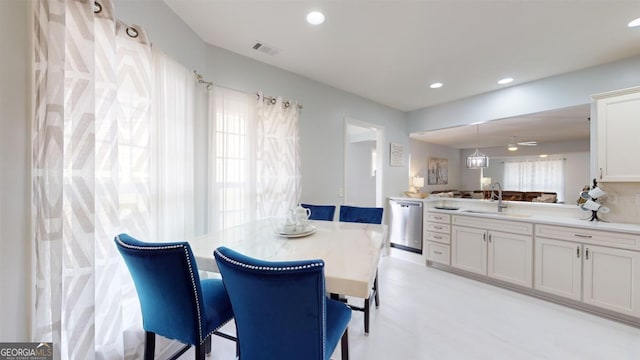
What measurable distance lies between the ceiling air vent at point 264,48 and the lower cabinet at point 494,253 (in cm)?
327

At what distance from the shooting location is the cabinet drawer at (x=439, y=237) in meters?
3.46

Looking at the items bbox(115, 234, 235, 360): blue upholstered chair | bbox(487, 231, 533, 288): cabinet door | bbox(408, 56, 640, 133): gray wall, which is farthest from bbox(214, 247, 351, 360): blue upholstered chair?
bbox(408, 56, 640, 133): gray wall

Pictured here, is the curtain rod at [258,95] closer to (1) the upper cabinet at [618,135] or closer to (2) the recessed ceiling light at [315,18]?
(2) the recessed ceiling light at [315,18]

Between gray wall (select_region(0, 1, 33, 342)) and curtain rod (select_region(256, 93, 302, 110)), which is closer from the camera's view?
gray wall (select_region(0, 1, 33, 342))

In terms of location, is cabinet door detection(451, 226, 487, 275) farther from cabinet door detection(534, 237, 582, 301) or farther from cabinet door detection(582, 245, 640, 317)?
cabinet door detection(582, 245, 640, 317)

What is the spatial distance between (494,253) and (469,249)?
29 centimetres

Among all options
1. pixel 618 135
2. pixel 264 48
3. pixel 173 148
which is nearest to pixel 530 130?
pixel 618 135

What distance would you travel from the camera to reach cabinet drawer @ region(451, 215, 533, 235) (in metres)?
2.76

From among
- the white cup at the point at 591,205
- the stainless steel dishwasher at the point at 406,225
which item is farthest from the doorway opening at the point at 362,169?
the white cup at the point at 591,205

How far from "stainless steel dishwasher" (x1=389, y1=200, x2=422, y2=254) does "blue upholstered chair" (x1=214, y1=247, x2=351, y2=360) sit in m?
3.40

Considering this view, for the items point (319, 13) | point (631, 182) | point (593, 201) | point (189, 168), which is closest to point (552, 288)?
point (593, 201)

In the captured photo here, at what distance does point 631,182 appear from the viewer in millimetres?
2352

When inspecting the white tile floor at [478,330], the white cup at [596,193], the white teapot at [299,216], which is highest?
the white cup at [596,193]

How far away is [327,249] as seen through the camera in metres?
1.40
